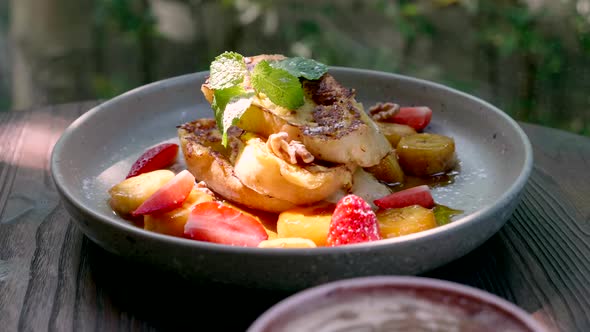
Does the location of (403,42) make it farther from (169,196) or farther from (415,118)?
(169,196)

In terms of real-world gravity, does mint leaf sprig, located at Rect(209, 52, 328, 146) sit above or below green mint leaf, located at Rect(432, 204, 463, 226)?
above

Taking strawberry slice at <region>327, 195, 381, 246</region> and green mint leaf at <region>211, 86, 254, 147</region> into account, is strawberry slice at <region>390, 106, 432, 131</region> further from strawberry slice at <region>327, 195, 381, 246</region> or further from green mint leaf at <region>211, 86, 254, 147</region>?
strawberry slice at <region>327, 195, 381, 246</region>

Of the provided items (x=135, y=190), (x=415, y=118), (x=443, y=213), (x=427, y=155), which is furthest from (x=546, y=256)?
(x=135, y=190)

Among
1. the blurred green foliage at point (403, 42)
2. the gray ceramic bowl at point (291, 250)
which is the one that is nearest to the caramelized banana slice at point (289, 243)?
the gray ceramic bowl at point (291, 250)

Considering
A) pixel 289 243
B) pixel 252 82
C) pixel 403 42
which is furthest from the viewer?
pixel 403 42

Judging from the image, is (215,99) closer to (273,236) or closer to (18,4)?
(273,236)

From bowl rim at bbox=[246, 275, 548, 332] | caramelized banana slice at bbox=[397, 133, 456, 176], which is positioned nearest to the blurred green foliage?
caramelized banana slice at bbox=[397, 133, 456, 176]

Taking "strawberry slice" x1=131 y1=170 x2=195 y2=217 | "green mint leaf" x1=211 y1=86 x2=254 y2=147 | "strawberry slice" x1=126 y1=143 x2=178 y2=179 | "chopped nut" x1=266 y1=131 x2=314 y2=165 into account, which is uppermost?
"green mint leaf" x1=211 y1=86 x2=254 y2=147
